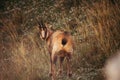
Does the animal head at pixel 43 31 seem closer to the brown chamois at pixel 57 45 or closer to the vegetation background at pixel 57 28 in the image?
the brown chamois at pixel 57 45

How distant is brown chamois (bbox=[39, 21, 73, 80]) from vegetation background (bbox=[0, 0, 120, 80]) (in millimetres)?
114

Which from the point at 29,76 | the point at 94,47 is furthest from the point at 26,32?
the point at 94,47

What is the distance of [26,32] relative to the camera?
579 centimetres

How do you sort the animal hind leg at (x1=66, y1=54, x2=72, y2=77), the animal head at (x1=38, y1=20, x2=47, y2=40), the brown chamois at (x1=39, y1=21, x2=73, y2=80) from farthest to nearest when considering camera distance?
the animal head at (x1=38, y1=20, x2=47, y2=40) < the animal hind leg at (x1=66, y1=54, x2=72, y2=77) < the brown chamois at (x1=39, y1=21, x2=73, y2=80)

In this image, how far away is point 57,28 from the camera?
17.9ft

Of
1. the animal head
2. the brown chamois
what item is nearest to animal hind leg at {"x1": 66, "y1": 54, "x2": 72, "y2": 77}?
the brown chamois

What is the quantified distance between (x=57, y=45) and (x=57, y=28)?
599mm

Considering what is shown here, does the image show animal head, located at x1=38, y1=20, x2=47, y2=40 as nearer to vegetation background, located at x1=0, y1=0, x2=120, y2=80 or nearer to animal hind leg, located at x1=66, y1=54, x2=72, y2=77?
vegetation background, located at x1=0, y1=0, x2=120, y2=80

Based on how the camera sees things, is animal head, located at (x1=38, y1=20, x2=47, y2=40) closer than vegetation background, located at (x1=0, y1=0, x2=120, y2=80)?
No

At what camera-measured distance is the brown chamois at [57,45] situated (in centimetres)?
489

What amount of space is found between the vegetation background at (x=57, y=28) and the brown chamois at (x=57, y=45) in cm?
11

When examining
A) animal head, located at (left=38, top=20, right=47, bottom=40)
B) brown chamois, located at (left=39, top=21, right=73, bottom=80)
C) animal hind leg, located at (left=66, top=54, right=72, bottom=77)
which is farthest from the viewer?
animal head, located at (left=38, top=20, right=47, bottom=40)

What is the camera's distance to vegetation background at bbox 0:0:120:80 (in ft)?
16.7

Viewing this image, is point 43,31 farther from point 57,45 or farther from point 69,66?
point 69,66
